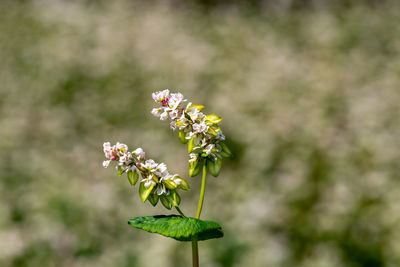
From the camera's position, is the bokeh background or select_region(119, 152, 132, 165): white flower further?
the bokeh background

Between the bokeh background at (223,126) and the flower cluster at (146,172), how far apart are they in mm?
1998

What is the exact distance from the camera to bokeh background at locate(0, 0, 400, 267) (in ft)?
8.78

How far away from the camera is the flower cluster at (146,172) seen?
554 millimetres

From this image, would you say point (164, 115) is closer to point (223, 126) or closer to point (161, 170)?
point (161, 170)

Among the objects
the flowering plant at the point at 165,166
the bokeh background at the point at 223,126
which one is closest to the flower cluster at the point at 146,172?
the flowering plant at the point at 165,166

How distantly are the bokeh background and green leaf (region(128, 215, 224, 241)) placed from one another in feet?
6.58

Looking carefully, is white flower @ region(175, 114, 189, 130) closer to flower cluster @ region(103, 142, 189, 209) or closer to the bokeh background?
Answer: flower cluster @ region(103, 142, 189, 209)

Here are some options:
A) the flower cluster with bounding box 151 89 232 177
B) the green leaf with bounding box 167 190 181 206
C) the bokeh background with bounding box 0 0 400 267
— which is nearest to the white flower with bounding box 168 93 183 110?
the flower cluster with bounding box 151 89 232 177

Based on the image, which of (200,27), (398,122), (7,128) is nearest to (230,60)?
(200,27)

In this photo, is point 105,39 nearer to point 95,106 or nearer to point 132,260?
point 95,106

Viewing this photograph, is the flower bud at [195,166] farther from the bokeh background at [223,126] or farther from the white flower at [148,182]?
the bokeh background at [223,126]

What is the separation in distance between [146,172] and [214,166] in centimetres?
9

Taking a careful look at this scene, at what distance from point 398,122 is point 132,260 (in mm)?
2449

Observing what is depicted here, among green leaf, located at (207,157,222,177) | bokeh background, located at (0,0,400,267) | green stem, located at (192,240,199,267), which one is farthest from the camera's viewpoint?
bokeh background, located at (0,0,400,267)
